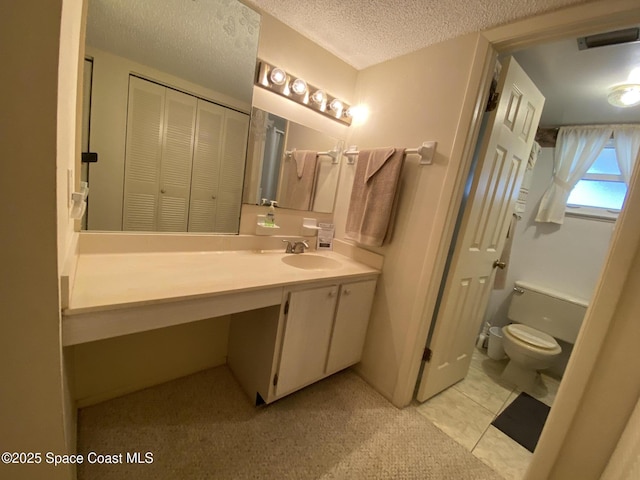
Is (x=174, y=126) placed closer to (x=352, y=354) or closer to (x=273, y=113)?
(x=273, y=113)

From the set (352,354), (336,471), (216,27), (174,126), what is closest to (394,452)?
(336,471)

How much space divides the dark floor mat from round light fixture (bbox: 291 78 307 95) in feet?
7.90

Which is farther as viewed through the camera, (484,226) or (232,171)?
(484,226)

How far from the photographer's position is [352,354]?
1709 millimetres

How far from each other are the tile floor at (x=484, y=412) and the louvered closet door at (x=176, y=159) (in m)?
1.87

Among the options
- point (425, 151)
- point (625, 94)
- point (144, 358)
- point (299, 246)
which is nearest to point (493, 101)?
point (425, 151)

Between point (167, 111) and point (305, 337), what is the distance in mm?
1342

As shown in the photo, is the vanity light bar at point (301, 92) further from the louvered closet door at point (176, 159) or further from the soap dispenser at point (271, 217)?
the soap dispenser at point (271, 217)

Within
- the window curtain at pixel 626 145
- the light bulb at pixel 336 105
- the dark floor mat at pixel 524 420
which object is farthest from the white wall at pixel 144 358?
the window curtain at pixel 626 145

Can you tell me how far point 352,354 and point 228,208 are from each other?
4.05 feet

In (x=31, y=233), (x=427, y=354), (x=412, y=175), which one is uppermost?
(x=412, y=175)

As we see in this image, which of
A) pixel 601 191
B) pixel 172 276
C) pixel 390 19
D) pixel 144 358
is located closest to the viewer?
pixel 172 276

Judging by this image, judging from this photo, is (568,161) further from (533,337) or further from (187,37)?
(187,37)

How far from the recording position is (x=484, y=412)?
166 cm
